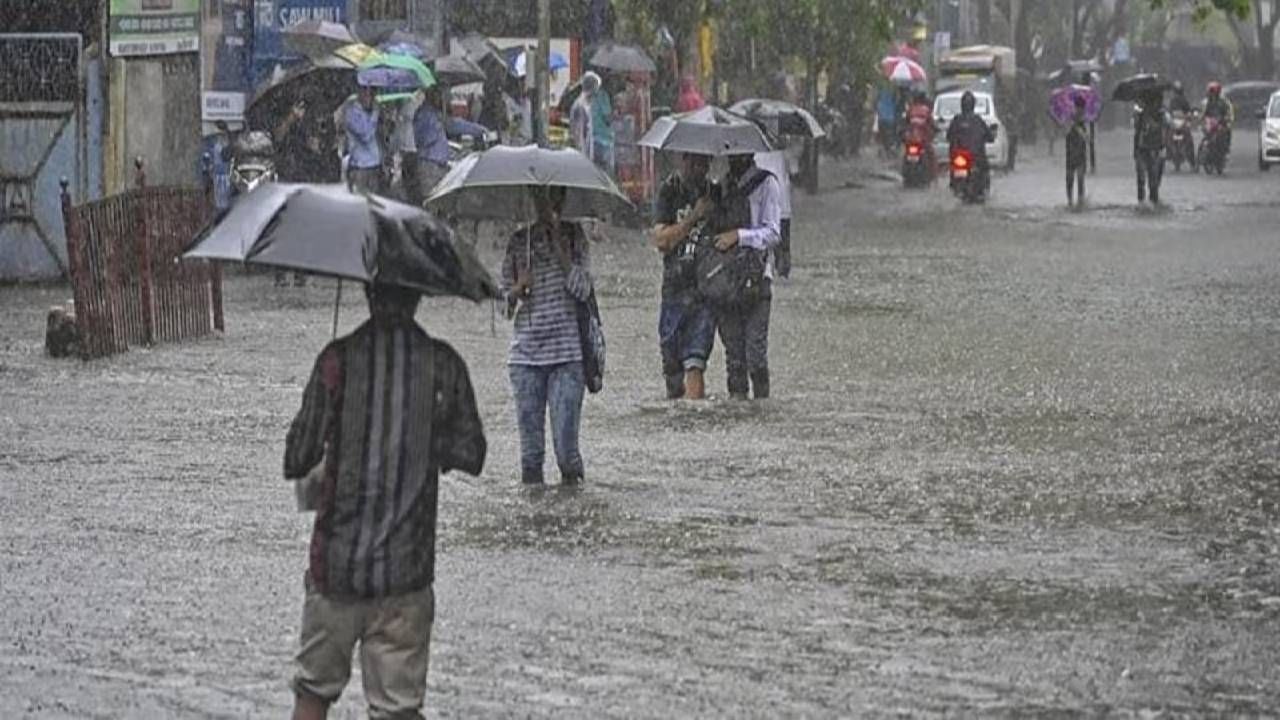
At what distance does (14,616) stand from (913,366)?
403 inches

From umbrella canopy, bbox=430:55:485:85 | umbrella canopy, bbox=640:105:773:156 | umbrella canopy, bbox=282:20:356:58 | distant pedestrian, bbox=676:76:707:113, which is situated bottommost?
distant pedestrian, bbox=676:76:707:113

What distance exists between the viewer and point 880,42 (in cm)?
5078

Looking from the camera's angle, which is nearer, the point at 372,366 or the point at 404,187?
the point at 372,366

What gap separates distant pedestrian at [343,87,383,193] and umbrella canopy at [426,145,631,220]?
1426 centimetres

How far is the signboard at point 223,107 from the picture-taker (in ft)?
101

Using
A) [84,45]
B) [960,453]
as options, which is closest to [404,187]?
[84,45]

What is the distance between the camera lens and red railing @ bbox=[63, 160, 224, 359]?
1953 centimetres

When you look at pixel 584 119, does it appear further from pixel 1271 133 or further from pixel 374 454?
pixel 374 454

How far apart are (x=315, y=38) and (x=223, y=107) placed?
1.47 meters

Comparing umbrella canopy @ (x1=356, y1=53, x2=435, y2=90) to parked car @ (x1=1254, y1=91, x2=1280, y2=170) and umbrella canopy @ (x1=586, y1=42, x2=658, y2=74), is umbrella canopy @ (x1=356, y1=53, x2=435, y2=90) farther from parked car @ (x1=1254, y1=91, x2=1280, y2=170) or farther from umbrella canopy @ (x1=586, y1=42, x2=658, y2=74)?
parked car @ (x1=1254, y1=91, x2=1280, y2=170)

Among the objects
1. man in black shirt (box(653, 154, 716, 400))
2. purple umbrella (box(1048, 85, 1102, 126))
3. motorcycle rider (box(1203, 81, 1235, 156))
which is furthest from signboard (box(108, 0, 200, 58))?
motorcycle rider (box(1203, 81, 1235, 156))

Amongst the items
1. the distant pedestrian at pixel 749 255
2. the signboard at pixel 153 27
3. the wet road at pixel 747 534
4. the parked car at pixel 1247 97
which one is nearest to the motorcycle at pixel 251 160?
the signboard at pixel 153 27

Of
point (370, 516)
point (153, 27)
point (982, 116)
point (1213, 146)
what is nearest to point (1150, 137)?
point (982, 116)

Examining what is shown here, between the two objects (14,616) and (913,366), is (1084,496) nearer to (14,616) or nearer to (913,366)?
(14,616)
